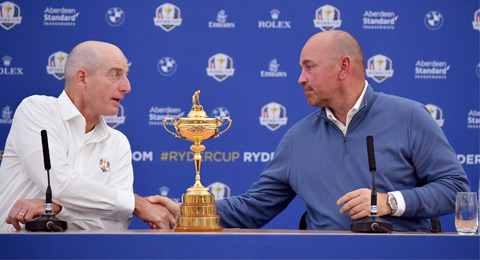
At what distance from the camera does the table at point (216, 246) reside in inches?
93.6

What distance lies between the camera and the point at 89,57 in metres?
3.67

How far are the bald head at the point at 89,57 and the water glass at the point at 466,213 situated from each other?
1844 millimetres

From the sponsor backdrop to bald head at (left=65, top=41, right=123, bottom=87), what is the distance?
1.81 meters

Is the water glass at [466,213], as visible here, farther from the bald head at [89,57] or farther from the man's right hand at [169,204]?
the bald head at [89,57]

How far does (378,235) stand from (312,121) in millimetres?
1317

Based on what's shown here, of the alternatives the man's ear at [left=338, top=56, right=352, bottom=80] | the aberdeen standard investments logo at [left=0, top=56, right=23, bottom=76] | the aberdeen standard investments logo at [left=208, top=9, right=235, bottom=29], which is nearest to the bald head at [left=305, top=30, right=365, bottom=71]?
the man's ear at [left=338, top=56, right=352, bottom=80]

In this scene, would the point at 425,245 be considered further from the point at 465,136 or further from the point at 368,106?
the point at 465,136

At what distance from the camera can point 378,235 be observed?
2.41 meters

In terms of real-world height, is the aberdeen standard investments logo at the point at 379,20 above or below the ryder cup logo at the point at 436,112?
above

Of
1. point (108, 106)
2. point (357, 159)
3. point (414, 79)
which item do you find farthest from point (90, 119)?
point (414, 79)

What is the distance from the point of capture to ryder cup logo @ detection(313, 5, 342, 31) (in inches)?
220

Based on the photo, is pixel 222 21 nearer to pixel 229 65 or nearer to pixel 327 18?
pixel 229 65

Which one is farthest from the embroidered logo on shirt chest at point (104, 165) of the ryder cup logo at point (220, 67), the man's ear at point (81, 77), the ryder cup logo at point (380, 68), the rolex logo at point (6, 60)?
the ryder cup logo at point (380, 68)

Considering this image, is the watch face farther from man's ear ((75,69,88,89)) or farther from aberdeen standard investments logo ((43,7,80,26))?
aberdeen standard investments logo ((43,7,80,26))
